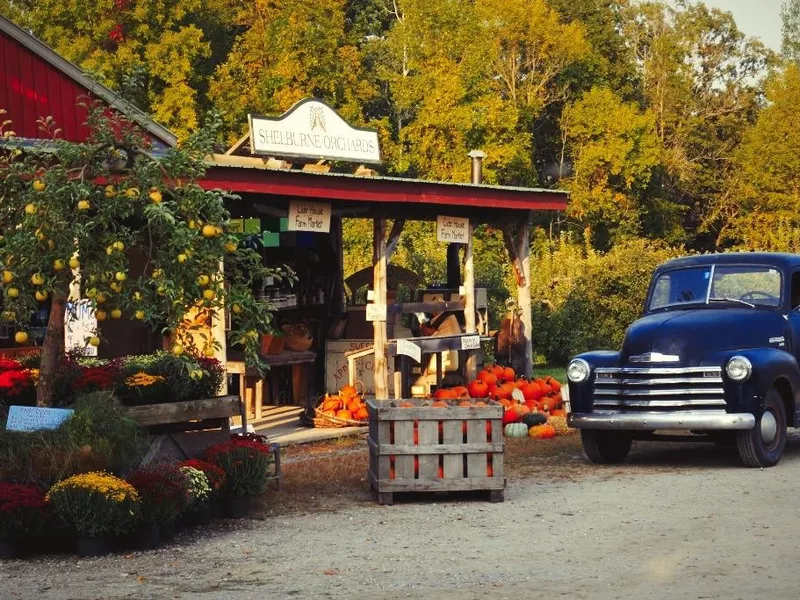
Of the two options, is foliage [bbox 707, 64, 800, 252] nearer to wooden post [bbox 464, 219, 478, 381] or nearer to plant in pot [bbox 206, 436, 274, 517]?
wooden post [bbox 464, 219, 478, 381]

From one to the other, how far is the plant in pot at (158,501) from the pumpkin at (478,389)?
8.49 metres

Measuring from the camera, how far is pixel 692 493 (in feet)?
39.9

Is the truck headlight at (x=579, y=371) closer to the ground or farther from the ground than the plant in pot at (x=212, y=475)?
farther from the ground

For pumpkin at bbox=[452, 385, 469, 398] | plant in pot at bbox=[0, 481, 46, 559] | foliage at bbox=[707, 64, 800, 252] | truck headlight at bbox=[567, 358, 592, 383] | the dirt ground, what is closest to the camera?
the dirt ground

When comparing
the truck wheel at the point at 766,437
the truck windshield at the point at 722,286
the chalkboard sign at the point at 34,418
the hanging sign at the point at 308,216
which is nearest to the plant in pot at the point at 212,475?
the chalkboard sign at the point at 34,418

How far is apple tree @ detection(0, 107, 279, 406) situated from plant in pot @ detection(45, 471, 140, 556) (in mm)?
952

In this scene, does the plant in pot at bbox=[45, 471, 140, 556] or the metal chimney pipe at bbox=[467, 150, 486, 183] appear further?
the metal chimney pipe at bbox=[467, 150, 486, 183]

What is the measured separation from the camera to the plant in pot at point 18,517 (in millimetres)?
9531

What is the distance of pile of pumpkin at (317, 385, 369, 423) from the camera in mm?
17375

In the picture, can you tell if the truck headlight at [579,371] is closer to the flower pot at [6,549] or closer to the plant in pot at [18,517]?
the plant in pot at [18,517]

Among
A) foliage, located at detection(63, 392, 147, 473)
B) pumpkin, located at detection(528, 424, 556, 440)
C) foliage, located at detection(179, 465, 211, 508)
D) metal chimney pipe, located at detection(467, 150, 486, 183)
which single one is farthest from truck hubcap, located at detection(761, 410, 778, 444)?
metal chimney pipe, located at detection(467, 150, 486, 183)

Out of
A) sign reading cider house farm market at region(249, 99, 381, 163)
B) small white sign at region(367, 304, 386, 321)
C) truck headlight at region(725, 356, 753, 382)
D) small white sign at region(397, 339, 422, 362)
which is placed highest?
sign reading cider house farm market at region(249, 99, 381, 163)

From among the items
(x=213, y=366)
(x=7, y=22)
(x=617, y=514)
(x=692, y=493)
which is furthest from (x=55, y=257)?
(x=7, y=22)

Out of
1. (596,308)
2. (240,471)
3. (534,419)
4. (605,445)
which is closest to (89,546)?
(240,471)
